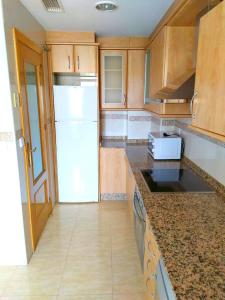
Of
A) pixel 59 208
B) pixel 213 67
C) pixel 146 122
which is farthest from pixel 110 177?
pixel 213 67

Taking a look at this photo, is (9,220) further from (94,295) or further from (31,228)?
(94,295)

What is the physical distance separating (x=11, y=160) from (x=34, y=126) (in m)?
0.60

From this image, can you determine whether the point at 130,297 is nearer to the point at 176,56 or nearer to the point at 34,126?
the point at 34,126

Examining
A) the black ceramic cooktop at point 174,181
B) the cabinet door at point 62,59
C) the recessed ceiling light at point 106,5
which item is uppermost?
the recessed ceiling light at point 106,5

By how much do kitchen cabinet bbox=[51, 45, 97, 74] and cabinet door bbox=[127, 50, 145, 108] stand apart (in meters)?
0.54

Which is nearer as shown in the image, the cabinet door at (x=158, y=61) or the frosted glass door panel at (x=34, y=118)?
the cabinet door at (x=158, y=61)

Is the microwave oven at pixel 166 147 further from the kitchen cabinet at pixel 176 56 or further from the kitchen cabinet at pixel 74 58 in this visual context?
the kitchen cabinet at pixel 74 58

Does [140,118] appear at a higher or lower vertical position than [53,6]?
lower

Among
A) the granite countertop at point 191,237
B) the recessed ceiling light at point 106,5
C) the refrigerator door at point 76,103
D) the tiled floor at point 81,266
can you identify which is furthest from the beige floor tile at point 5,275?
the recessed ceiling light at point 106,5

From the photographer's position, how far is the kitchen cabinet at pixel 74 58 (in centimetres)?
287

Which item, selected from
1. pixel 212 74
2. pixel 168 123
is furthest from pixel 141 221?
pixel 168 123

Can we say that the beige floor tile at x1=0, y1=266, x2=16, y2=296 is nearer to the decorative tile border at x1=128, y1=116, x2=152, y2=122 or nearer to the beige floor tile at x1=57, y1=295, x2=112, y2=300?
the beige floor tile at x1=57, y1=295, x2=112, y2=300

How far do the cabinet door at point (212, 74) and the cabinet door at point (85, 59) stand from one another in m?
1.84

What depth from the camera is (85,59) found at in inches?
115
